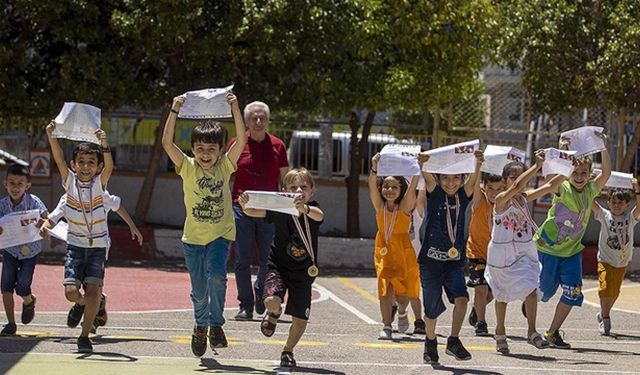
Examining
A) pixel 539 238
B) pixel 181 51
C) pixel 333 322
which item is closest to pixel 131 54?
pixel 181 51

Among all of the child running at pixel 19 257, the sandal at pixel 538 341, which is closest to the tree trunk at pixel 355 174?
the sandal at pixel 538 341

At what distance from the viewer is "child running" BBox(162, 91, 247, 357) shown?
9.61m

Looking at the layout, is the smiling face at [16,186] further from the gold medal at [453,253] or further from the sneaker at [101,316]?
the gold medal at [453,253]

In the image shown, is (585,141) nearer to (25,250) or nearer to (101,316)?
(101,316)

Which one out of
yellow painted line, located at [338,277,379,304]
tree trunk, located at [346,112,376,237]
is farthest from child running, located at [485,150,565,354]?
tree trunk, located at [346,112,376,237]

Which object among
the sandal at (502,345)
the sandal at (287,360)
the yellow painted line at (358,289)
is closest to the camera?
the sandal at (287,360)

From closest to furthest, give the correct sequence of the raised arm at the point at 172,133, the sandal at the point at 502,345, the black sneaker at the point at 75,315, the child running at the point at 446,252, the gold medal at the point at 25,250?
the raised arm at the point at 172,133 → the child running at the point at 446,252 → the black sneaker at the point at 75,315 → the sandal at the point at 502,345 → the gold medal at the point at 25,250

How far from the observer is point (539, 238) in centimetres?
1175

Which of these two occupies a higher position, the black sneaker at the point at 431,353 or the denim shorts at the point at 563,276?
the denim shorts at the point at 563,276

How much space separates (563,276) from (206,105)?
3930 mm

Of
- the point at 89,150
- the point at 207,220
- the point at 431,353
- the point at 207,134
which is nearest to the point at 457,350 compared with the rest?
the point at 431,353

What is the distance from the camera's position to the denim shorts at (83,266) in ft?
33.1

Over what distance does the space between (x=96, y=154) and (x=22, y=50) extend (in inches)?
379

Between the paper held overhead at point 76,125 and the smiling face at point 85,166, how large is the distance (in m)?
0.13
